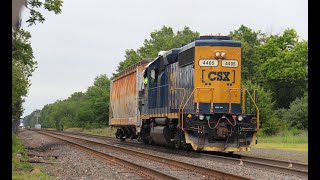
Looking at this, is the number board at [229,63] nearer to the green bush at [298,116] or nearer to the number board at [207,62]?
the number board at [207,62]

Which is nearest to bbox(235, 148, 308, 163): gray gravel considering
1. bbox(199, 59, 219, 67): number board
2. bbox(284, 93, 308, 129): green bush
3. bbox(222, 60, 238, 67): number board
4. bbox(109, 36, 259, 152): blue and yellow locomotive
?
bbox(109, 36, 259, 152): blue and yellow locomotive

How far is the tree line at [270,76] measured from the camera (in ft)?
126

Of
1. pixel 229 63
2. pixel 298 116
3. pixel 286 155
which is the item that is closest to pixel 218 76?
pixel 229 63

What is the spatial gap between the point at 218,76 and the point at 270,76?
41487 millimetres

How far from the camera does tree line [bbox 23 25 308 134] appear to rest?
126 ft

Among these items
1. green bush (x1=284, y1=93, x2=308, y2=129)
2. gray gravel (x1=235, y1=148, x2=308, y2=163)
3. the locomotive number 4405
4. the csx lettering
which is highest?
the locomotive number 4405

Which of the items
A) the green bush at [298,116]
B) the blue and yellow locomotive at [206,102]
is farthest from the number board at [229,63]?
the green bush at [298,116]

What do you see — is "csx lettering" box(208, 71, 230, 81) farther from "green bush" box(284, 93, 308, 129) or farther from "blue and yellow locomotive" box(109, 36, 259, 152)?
"green bush" box(284, 93, 308, 129)

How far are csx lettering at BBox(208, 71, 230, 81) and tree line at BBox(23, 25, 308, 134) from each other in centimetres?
1835

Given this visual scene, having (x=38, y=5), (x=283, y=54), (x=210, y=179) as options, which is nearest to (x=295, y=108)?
(x=283, y=54)

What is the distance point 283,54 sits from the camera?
56.1 metres
